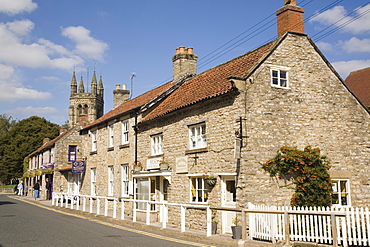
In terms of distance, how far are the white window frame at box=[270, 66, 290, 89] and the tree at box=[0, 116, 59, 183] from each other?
58.6 meters

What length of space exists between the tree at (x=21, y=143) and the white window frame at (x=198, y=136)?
55.3 meters

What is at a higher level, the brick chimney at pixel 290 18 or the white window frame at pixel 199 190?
the brick chimney at pixel 290 18

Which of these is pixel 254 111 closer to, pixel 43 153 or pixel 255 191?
pixel 255 191

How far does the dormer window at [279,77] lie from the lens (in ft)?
47.7

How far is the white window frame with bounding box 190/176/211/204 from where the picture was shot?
49.6ft

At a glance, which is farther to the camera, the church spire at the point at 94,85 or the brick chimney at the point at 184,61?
the church spire at the point at 94,85

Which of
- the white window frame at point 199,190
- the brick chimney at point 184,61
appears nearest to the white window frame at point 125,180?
the brick chimney at point 184,61

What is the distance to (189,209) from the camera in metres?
15.7

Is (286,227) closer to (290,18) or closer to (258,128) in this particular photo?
(258,128)

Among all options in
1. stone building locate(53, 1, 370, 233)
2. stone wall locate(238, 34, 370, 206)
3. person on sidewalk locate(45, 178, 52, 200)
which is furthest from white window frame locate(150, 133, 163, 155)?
person on sidewalk locate(45, 178, 52, 200)

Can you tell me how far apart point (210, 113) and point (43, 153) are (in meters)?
31.7

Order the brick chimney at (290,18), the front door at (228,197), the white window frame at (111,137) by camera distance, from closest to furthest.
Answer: the front door at (228,197) < the brick chimney at (290,18) < the white window frame at (111,137)

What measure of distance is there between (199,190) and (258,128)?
3.75 meters

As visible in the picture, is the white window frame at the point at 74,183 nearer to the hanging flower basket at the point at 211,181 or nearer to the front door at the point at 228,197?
the hanging flower basket at the point at 211,181
